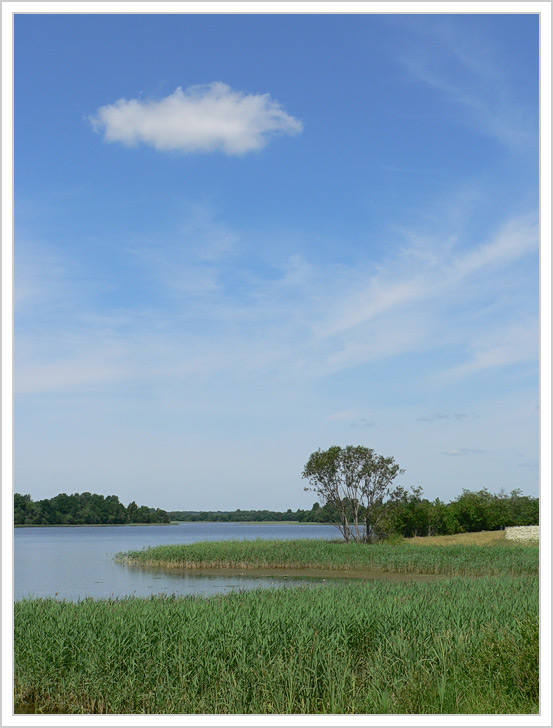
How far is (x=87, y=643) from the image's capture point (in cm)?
838

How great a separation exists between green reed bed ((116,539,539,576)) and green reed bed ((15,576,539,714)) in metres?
15.4

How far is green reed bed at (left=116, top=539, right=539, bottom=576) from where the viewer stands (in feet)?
79.9

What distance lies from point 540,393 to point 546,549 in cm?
120

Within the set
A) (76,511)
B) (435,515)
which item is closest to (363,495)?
(435,515)

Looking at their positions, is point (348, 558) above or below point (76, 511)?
above

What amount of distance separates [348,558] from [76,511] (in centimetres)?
5635

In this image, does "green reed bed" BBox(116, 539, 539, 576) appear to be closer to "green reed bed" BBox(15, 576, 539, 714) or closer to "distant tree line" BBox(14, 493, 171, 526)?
"green reed bed" BBox(15, 576, 539, 714)

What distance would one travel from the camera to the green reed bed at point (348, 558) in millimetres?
24344

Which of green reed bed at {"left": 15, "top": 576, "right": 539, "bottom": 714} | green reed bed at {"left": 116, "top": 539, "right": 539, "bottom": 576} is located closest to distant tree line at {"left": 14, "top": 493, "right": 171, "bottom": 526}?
green reed bed at {"left": 116, "top": 539, "right": 539, "bottom": 576}

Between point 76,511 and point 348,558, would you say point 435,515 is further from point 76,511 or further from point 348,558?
point 76,511

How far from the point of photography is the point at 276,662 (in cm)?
759

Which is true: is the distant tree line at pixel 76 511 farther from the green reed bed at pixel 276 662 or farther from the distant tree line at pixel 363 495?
the green reed bed at pixel 276 662

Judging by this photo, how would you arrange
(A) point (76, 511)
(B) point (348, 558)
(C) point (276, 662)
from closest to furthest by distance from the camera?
(C) point (276, 662)
(B) point (348, 558)
(A) point (76, 511)

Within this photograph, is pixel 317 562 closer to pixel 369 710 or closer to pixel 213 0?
pixel 369 710
